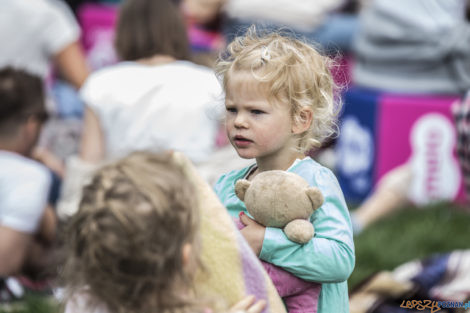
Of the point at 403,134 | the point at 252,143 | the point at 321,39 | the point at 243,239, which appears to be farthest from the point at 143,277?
the point at 321,39

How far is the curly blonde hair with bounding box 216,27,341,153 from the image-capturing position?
1.87 meters

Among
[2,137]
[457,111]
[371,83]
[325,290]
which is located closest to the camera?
[325,290]

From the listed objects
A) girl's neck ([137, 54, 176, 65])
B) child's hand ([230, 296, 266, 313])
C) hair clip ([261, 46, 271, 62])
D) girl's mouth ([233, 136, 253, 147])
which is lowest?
girl's neck ([137, 54, 176, 65])

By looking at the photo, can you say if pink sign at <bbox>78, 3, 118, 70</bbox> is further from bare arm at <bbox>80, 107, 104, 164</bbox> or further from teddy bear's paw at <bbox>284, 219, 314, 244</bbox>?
teddy bear's paw at <bbox>284, 219, 314, 244</bbox>

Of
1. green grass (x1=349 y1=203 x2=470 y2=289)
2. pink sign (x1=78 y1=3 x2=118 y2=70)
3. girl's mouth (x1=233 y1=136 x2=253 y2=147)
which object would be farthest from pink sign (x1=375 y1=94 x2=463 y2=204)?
girl's mouth (x1=233 y1=136 x2=253 y2=147)

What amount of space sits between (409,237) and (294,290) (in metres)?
2.42

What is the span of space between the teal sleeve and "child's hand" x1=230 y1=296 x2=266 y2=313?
0.13m

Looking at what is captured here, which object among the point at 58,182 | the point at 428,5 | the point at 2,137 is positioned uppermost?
the point at 428,5

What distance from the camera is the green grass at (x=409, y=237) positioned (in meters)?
3.86

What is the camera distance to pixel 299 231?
5.75 feet

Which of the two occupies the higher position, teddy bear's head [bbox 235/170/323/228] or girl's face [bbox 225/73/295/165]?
girl's face [bbox 225/73/295/165]

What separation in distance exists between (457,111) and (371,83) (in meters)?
1.16

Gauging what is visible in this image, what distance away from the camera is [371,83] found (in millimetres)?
5152

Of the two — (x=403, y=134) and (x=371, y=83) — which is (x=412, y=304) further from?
(x=371, y=83)
